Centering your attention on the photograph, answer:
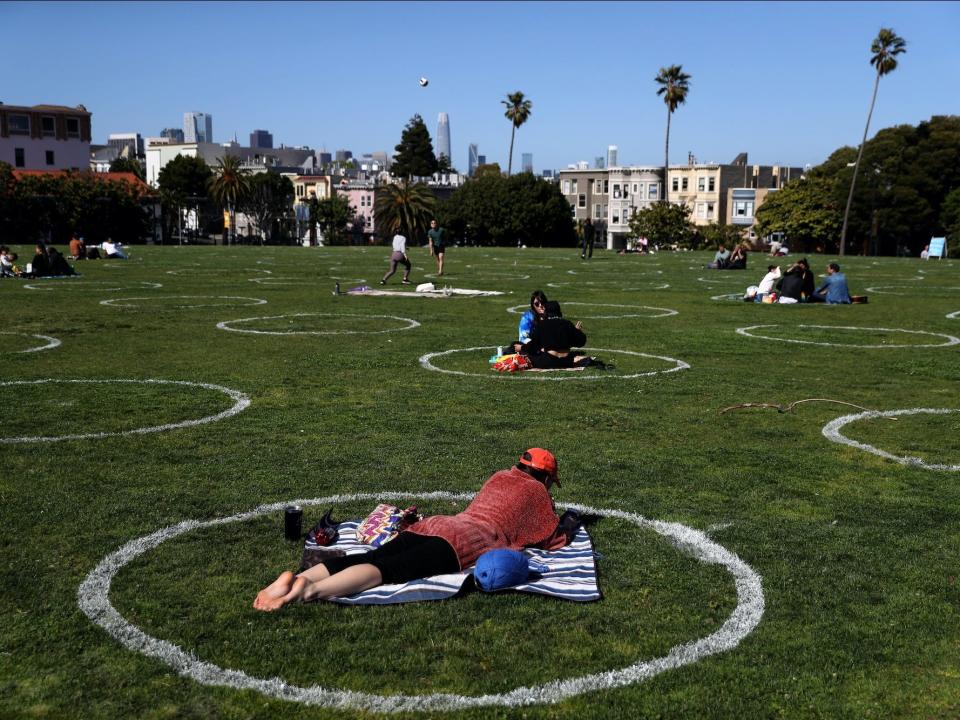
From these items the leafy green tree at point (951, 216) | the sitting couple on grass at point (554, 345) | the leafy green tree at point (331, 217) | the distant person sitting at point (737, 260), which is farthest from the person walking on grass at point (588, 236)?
the leafy green tree at point (331, 217)

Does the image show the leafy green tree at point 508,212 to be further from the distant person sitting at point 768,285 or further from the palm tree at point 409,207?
the distant person sitting at point 768,285

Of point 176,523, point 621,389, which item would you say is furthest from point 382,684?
point 621,389

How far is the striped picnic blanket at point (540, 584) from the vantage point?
20.2ft

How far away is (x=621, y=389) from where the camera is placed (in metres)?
13.5

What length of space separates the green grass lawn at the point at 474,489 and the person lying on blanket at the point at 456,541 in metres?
0.17

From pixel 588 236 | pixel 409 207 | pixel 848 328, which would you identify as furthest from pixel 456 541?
pixel 409 207

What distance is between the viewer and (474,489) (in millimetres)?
8562

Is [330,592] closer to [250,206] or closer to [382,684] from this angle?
[382,684]

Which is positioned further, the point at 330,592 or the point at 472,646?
the point at 330,592

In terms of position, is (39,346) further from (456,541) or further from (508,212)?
(508,212)

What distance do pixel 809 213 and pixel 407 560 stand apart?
104856 mm

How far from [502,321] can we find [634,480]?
13.9m

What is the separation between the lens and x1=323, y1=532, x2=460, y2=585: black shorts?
248 inches

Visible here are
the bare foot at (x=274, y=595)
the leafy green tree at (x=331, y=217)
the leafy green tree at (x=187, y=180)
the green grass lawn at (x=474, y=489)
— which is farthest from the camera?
the leafy green tree at (x=331, y=217)
